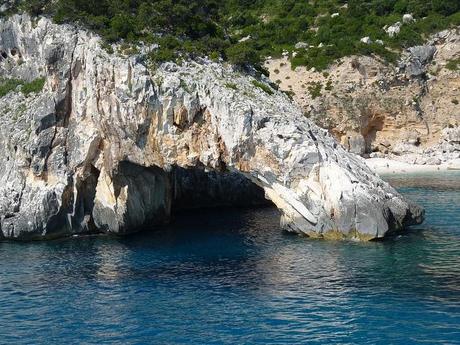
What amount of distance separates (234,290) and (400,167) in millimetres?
53955

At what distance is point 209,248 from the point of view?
3438 cm

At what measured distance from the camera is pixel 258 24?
99312 millimetres

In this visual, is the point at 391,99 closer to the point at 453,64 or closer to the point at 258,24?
the point at 453,64

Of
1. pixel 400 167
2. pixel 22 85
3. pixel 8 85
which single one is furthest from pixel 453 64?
pixel 8 85

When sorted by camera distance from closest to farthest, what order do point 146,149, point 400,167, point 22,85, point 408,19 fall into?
point 146,149
point 22,85
point 400,167
point 408,19

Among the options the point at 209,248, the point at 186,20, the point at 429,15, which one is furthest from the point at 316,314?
the point at 429,15

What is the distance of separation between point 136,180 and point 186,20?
1242cm

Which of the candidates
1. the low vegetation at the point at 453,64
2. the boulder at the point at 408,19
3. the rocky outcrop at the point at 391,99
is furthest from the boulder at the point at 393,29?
the low vegetation at the point at 453,64

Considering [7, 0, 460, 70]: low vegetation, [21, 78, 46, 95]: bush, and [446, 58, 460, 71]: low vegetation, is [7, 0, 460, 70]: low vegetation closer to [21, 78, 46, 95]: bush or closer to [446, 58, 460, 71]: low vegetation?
[446, 58, 460, 71]: low vegetation

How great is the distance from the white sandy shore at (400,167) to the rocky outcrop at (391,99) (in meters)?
2.73

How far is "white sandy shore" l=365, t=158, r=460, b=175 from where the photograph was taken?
72175 millimetres

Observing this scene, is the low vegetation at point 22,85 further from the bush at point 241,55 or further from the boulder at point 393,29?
the boulder at point 393,29

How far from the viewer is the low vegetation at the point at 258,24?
40.2 metres

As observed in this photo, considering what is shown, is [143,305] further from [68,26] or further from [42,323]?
[68,26]
